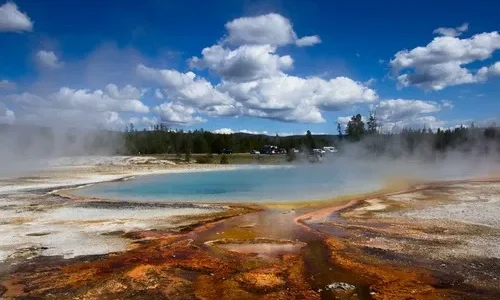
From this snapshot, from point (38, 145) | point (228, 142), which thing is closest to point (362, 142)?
point (228, 142)

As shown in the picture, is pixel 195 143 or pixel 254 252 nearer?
pixel 254 252

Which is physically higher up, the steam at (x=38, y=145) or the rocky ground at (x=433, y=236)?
the steam at (x=38, y=145)

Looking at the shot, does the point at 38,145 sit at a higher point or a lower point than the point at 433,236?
higher

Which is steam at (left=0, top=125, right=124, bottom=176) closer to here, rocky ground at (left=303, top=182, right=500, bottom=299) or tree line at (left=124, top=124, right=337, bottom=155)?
tree line at (left=124, top=124, right=337, bottom=155)

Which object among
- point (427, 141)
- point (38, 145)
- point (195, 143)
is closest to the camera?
point (38, 145)

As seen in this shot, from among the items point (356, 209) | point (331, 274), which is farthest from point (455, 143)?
point (331, 274)

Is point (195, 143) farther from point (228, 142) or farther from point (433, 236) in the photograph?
point (433, 236)

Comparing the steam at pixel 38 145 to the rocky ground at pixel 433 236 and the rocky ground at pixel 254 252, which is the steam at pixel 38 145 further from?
the rocky ground at pixel 433 236

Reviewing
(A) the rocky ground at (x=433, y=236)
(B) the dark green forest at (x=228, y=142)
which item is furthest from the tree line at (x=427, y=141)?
(A) the rocky ground at (x=433, y=236)

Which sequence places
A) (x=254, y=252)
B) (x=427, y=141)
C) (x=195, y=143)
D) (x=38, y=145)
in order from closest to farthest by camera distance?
1. (x=254, y=252)
2. (x=38, y=145)
3. (x=427, y=141)
4. (x=195, y=143)

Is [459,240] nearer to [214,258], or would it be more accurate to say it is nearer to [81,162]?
[214,258]

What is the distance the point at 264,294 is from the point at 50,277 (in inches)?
169

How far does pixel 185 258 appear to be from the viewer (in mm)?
9328

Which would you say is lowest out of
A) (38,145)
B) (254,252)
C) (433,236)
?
(254,252)
